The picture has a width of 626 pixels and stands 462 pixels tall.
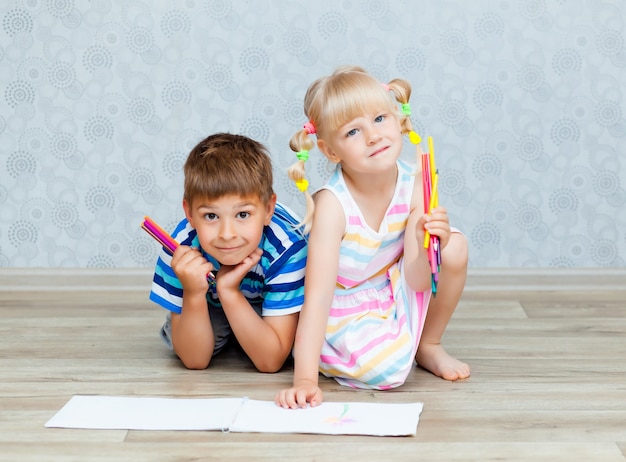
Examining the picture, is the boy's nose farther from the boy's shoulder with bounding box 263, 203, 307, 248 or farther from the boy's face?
the boy's shoulder with bounding box 263, 203, 307, 248

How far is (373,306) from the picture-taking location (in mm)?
1559

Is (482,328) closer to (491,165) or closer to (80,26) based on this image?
(491,165)

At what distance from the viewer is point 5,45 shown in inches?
89.0

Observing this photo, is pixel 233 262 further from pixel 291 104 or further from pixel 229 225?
pixel 291 104

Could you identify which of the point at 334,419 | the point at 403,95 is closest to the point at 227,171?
the point at 403,95

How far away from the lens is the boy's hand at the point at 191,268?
1.46m

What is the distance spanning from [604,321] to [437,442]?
784 millimetres

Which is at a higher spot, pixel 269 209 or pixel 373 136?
pixel 373 136

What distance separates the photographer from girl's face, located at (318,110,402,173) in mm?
1423

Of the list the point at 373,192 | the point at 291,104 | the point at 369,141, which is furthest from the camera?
the point at 291,104

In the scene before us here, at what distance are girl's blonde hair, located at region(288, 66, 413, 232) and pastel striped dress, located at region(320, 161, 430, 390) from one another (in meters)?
0.10

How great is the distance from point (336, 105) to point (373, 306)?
14.0 inches

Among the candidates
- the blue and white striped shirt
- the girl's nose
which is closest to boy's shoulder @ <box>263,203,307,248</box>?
the blue and white striped shirt

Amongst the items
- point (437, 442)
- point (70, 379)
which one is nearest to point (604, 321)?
point (437, 442)
